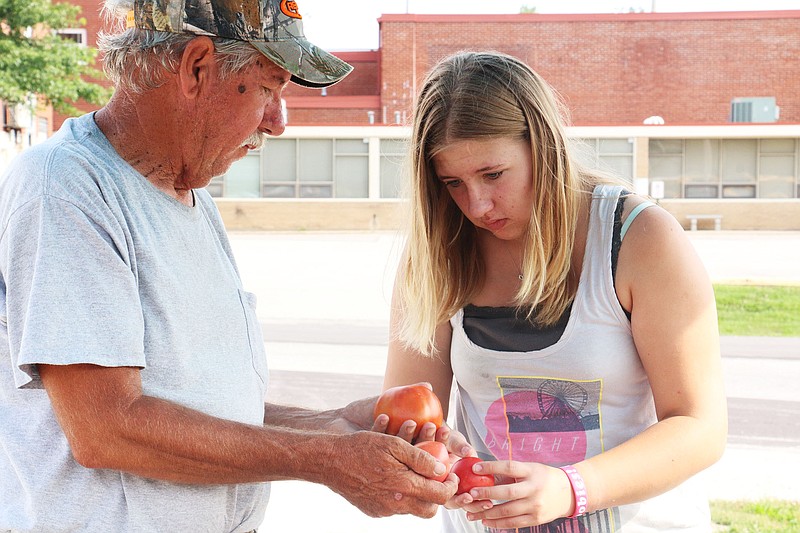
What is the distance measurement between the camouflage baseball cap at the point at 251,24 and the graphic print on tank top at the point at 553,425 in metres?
0.97

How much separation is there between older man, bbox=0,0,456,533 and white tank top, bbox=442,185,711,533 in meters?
0.44

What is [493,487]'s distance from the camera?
2135 millimetres

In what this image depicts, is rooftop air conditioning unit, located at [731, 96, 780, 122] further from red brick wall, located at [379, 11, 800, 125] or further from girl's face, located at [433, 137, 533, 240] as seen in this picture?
girl's face, located at [433, 137, 533, 240]

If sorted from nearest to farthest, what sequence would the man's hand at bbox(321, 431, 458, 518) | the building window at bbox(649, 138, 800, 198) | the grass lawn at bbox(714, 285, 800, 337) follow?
1. the man's hand at bbox(321, 431, 458, 518)
2. the grass lawn at bbox(714, 285, 800, 337)
3. the building window at bbox(649, 138, 800, 198)

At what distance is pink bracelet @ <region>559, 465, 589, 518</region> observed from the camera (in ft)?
7.18

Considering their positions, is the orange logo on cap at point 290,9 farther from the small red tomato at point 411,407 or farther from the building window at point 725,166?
the building window at point 725,166

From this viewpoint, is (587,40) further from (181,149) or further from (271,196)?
(181,149)

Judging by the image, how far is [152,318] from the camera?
1965 millimetres

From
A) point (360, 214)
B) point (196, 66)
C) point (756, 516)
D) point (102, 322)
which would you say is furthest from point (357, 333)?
point (360, 214)

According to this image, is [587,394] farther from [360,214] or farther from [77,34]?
[77,34]

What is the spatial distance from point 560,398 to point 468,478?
1.26ft

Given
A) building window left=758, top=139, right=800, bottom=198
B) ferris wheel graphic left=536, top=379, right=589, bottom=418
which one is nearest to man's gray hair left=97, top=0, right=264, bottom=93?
ferris wheel graphic left=536, top=379, right=589, bottom=418

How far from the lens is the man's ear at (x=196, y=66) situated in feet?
6.66

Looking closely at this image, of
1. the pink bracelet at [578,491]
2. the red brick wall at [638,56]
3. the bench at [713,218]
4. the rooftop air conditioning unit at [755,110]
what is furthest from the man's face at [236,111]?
the rooftop air conditioning unit at [755,110]
